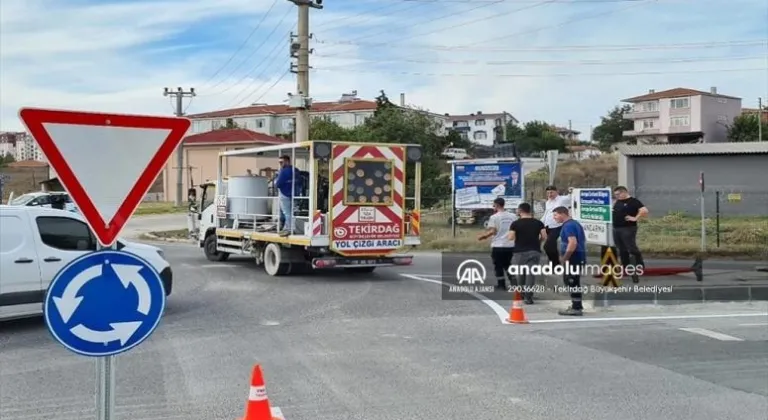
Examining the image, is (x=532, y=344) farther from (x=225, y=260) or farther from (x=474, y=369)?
(x=225, y=260)

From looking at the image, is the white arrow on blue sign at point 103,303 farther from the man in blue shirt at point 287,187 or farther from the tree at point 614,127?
the tree at point 614,127

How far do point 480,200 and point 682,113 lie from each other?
266 feet

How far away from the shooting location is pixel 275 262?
50.2 feet

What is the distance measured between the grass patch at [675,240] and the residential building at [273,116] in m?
69.4

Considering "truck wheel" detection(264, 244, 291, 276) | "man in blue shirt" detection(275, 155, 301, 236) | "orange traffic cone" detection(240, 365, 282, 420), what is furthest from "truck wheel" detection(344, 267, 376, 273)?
"orange traffic cone" detection(240, 365, 282, 420)

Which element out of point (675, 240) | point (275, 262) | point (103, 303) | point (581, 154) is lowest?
point (275, 262)

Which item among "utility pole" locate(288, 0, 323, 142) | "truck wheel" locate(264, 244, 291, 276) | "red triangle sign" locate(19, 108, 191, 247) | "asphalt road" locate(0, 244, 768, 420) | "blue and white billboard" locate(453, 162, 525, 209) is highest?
"utility pole" locate(288, 0, 323, 142)

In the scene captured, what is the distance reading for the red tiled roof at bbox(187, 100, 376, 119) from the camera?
9912cm

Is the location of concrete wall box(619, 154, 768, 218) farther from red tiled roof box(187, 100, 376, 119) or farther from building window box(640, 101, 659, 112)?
building window box(640, 101, 659, 112)

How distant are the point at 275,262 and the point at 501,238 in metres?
4.62

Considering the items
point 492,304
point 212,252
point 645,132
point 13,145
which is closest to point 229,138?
point 212,252

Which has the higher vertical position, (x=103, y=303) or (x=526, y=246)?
(x=103, y=303)

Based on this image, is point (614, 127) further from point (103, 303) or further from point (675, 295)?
point (103, 303)

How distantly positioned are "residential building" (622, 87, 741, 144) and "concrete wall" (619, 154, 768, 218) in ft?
174
